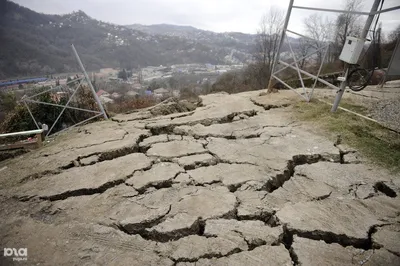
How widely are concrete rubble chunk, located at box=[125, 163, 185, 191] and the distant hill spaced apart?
24.9 m

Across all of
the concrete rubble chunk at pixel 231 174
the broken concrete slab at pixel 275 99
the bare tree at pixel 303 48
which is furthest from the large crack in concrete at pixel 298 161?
the bare tree at pixel 303 48

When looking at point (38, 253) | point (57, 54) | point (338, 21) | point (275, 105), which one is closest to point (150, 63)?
point (57, 54)

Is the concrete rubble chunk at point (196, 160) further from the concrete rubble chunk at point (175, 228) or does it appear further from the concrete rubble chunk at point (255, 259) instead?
the concrete rubble chunk at point (255, 259)

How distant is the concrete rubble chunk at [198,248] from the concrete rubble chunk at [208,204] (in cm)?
25

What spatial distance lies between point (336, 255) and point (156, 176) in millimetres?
1954

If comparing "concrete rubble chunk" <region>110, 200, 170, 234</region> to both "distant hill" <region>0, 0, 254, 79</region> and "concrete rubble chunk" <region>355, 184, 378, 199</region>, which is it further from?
"distant hill" <region>0, 0, 254, 79</region>

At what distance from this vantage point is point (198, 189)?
2.50 metres

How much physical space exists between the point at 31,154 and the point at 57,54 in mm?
35322

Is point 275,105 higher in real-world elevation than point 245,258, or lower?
higher

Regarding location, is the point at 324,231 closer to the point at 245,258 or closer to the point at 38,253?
the point at 245,258

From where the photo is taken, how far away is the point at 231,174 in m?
2.73

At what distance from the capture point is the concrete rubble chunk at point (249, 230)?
6.16 feet

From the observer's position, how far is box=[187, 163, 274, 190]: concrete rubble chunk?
2.59 metres

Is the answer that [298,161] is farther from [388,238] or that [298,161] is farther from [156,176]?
[156,176]
